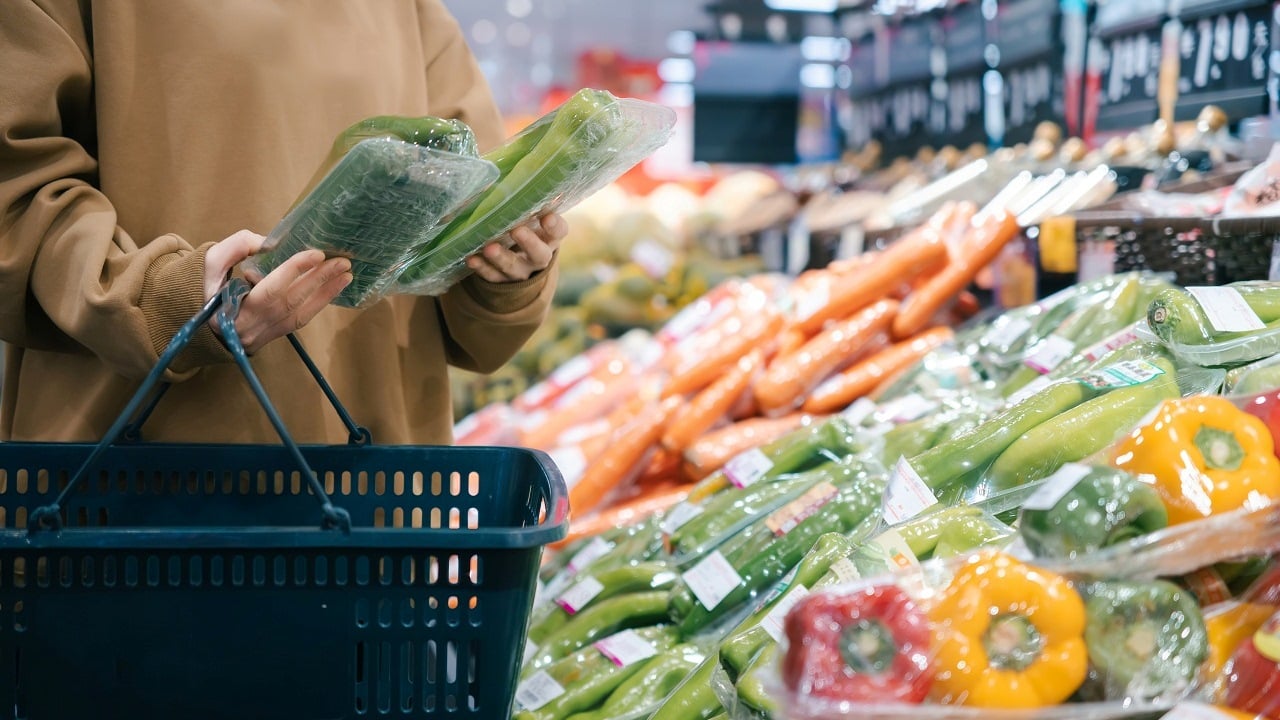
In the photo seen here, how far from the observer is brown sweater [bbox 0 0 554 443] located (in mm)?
1385

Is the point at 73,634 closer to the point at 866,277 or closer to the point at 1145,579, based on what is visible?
the point at 1145,579

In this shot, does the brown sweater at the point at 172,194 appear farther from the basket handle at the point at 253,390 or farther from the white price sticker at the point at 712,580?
the white price sticker at the point at 712,580

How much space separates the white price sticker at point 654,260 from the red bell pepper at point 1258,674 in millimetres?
3481

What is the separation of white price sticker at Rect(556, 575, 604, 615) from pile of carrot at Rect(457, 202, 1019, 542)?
53cm

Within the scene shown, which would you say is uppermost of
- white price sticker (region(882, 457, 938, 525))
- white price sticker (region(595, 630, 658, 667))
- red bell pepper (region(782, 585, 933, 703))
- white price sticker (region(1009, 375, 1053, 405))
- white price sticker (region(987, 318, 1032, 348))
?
red bell pepper (region(782, 585, 933, 703))

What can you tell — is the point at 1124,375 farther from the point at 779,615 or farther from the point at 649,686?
the point at 649,686

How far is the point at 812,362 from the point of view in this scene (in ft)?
8.95

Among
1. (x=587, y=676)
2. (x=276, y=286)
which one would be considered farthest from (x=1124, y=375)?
(x=276, y=286)

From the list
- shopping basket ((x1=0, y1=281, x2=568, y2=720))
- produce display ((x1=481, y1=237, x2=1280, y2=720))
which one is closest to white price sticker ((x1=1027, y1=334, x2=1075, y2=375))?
produce display ((x1=481, y1=237, x2=1280, y2=720))

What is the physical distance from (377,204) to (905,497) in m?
0.74

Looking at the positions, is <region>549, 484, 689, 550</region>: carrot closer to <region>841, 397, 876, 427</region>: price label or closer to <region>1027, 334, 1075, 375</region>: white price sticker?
<region>841, 397, 876, 427</region>: price label

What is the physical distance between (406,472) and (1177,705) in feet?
3.11

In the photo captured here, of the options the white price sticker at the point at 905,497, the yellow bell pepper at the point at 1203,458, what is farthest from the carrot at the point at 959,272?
the yellow bell pepper at the point at 1203,458

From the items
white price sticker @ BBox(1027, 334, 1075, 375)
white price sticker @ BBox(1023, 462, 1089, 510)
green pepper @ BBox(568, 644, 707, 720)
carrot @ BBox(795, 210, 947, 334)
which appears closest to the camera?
white price sticker @ BBox(1023, 462, 1089, 510)
